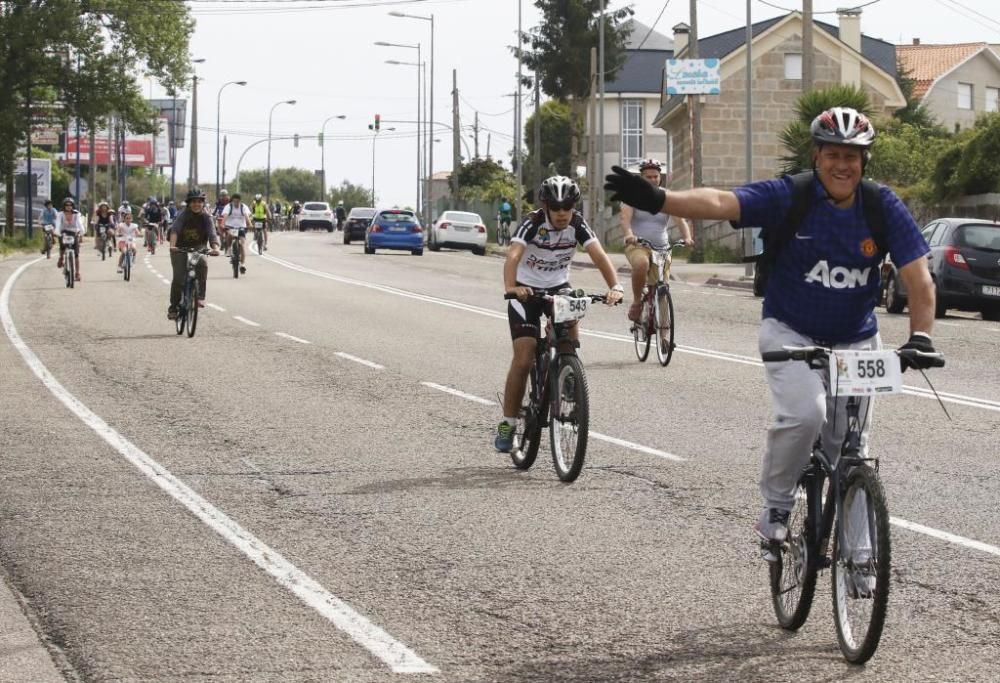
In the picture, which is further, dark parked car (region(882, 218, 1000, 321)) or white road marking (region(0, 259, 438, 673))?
dark parked car (region(882, 218, 1000, 321))

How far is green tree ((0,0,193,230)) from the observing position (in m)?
58.0

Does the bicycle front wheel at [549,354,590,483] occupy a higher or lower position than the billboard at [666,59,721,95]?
lower

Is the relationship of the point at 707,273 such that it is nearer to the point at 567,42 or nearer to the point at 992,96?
the point at 567,42

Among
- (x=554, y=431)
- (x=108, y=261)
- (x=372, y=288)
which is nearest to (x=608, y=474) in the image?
(x=554, y=431)

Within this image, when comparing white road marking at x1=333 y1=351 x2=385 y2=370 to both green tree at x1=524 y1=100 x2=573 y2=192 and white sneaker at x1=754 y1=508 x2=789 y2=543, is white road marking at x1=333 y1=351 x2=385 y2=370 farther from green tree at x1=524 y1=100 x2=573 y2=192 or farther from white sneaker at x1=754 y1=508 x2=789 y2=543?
green tree at x1=524 y1=100 x2=573 y2=192

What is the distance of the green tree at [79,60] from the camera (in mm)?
58000

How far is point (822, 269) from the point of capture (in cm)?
609

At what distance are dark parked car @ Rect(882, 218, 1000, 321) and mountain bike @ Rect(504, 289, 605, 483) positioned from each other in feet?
49.4

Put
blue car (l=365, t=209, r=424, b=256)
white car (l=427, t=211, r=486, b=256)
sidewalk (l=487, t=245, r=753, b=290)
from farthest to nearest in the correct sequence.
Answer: white car (l=427, t=211, r=486, b=256)
blue car (l=365, t=209, r=424, b=256)
sidewalk (l=487, t=245, r=753, b=290)

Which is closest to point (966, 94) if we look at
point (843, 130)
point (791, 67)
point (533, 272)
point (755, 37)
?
point (791, 67)

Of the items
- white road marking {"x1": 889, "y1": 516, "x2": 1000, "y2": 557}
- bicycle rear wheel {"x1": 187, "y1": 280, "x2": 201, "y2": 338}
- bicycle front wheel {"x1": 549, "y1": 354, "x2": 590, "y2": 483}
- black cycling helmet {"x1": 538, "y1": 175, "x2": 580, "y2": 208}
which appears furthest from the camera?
bicycle rear wheel {"x1": 187, "y1": 280, "x2": 201, "y2": 338}

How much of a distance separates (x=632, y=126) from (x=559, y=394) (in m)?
82.5

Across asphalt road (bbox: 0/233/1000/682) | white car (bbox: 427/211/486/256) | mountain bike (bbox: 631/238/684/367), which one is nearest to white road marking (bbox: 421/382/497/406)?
asphalt road (bbox: 0/233/1000/682)

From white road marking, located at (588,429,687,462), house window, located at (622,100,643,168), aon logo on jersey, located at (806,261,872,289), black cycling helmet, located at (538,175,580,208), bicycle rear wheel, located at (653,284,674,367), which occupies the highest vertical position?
house window, located at (622,100,643,168)
